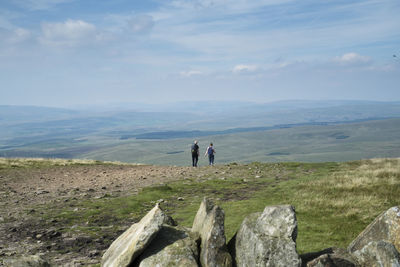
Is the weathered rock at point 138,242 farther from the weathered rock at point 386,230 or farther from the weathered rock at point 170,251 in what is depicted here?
the weathered rock at point 386,230

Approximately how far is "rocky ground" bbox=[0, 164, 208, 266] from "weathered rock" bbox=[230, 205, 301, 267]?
6.95 metres

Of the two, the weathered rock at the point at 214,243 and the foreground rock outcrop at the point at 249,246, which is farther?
the weathered rock at the point at 214,243

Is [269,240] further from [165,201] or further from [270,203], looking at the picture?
[165,201]

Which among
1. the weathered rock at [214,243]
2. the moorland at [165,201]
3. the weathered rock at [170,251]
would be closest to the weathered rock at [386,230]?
the moorland at [165,201]

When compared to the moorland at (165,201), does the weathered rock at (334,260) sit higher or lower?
higher

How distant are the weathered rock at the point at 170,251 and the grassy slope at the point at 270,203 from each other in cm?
519

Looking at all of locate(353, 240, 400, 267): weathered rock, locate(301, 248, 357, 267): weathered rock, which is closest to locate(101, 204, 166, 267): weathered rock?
locate(301, 248, 357, 267): weathered rock

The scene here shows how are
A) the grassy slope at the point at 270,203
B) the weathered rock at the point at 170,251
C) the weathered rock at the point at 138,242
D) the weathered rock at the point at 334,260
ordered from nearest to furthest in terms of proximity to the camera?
the weathered rock at the point at 334,260, the weathered rock at the point at 170,251, the weathered rock at the point at 138,242, the grassy slope at the point at 270,203

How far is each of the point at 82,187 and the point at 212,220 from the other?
74.6 feet

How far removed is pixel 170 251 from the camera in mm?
9984

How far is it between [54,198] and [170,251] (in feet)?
63.2

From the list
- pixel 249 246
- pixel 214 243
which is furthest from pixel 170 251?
pixel 249 246

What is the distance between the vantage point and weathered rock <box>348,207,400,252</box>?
10.3 metres

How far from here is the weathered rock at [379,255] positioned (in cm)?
934
